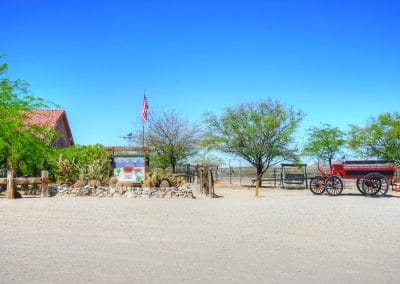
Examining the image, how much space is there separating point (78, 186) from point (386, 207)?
12.1 meters

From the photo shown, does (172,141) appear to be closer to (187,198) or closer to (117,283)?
(187,198)

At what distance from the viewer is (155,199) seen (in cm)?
1819

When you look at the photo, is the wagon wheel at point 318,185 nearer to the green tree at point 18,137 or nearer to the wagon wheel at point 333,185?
the wagon wheel at point 333,185

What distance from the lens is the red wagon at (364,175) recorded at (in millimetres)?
21375

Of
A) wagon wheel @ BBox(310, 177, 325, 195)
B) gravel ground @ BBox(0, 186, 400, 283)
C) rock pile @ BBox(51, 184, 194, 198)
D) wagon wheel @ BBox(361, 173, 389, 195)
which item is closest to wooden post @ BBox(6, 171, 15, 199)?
rock pile @ BBox(51, 184, 194, 198)

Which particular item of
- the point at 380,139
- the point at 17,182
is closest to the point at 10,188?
the point at 17,182

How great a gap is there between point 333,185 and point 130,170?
974cm

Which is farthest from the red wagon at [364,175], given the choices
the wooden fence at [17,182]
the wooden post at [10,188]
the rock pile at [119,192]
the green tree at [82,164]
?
the wooden post at [10,188]

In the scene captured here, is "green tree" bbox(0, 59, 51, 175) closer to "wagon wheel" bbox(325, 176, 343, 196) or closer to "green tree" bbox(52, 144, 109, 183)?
"green tree" bbox(52, 144, 109, 183)

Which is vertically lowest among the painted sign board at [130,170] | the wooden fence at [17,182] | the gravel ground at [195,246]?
the gravel ground at [195,246]

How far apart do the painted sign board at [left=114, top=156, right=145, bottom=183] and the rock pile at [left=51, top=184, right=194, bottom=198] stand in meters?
2.24

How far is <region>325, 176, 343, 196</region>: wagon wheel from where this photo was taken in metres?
21.8

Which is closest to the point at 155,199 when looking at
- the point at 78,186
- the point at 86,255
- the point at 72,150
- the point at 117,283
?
the point at 78,186

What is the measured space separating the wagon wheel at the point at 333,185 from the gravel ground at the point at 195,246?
27.1ft
